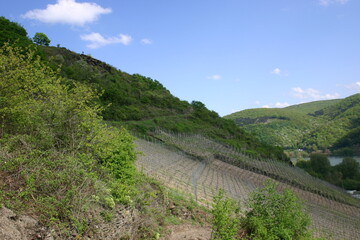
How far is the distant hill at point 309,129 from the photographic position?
102656mm

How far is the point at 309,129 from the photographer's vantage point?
455 ft

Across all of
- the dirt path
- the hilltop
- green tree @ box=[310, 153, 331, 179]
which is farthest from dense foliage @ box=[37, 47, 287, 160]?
the dirt path

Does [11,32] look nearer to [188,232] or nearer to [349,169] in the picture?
[188,232]

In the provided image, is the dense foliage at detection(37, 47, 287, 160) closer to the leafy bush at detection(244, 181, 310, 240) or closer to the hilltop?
the hilltop

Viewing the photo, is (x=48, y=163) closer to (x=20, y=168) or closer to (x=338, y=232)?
(x=20, y=168)

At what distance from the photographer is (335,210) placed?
19.5 metres

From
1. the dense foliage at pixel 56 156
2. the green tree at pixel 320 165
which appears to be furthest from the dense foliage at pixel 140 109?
the dense foliage at pixel 56 156

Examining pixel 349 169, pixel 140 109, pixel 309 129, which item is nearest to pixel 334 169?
pixel 349 169

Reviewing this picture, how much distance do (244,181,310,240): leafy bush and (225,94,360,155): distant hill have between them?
7888cm

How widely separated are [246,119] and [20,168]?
15640cm

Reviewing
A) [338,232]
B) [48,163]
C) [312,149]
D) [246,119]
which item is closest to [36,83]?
[48,163]

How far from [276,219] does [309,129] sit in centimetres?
14272

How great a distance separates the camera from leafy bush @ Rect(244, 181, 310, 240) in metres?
7.21

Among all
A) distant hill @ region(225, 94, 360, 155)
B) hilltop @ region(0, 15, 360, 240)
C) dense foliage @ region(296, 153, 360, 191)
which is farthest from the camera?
distant hill @ region(225, 94, 360, 155)
